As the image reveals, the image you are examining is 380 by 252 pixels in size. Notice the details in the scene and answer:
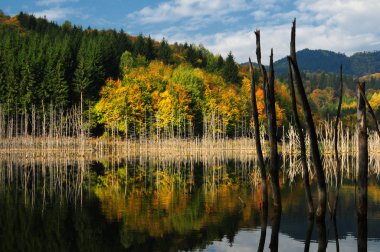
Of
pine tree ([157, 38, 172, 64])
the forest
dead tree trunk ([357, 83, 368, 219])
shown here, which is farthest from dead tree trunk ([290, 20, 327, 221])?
pine tree ([157, 38, 172, 64])

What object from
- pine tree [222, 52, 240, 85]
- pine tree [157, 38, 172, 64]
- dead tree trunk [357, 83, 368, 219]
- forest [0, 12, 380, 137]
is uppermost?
pine tree [157, 38, 172, 64]

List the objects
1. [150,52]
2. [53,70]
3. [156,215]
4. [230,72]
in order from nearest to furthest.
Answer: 1. [156,215]
2. [53,70]
3. [230,72]
4. [150,52]

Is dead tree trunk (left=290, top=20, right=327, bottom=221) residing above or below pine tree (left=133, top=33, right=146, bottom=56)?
below

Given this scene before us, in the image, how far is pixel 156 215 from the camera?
2038 centimetres

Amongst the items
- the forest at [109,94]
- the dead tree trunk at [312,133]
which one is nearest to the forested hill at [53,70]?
the forest at [109,94]

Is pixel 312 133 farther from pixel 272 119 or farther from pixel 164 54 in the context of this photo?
A: pixel 164 54

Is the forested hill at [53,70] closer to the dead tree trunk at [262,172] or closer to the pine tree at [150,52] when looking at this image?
the pine tree at [150,52]

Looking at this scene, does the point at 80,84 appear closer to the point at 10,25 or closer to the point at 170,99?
the point at 170,99

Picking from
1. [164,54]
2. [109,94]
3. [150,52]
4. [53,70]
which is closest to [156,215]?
[109,94]

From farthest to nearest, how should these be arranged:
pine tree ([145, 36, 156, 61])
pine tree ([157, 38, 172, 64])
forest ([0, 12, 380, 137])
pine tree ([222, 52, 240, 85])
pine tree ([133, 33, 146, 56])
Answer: pine tree ([157, 38, 172, 64]) → pine tree ([145, 36, 156, 61]) → pine tree ([133, 33, 146, 56]) → pine tree ([222, 52, 240, 85]) → forest ([0, 12, 380, 137])

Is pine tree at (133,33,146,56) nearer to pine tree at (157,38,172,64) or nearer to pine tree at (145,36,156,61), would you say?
pine tree at (145,36,156,61)

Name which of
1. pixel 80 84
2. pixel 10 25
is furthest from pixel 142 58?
A: pixel 10 25

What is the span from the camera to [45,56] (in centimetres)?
8975

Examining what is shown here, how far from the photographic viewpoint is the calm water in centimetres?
1583
